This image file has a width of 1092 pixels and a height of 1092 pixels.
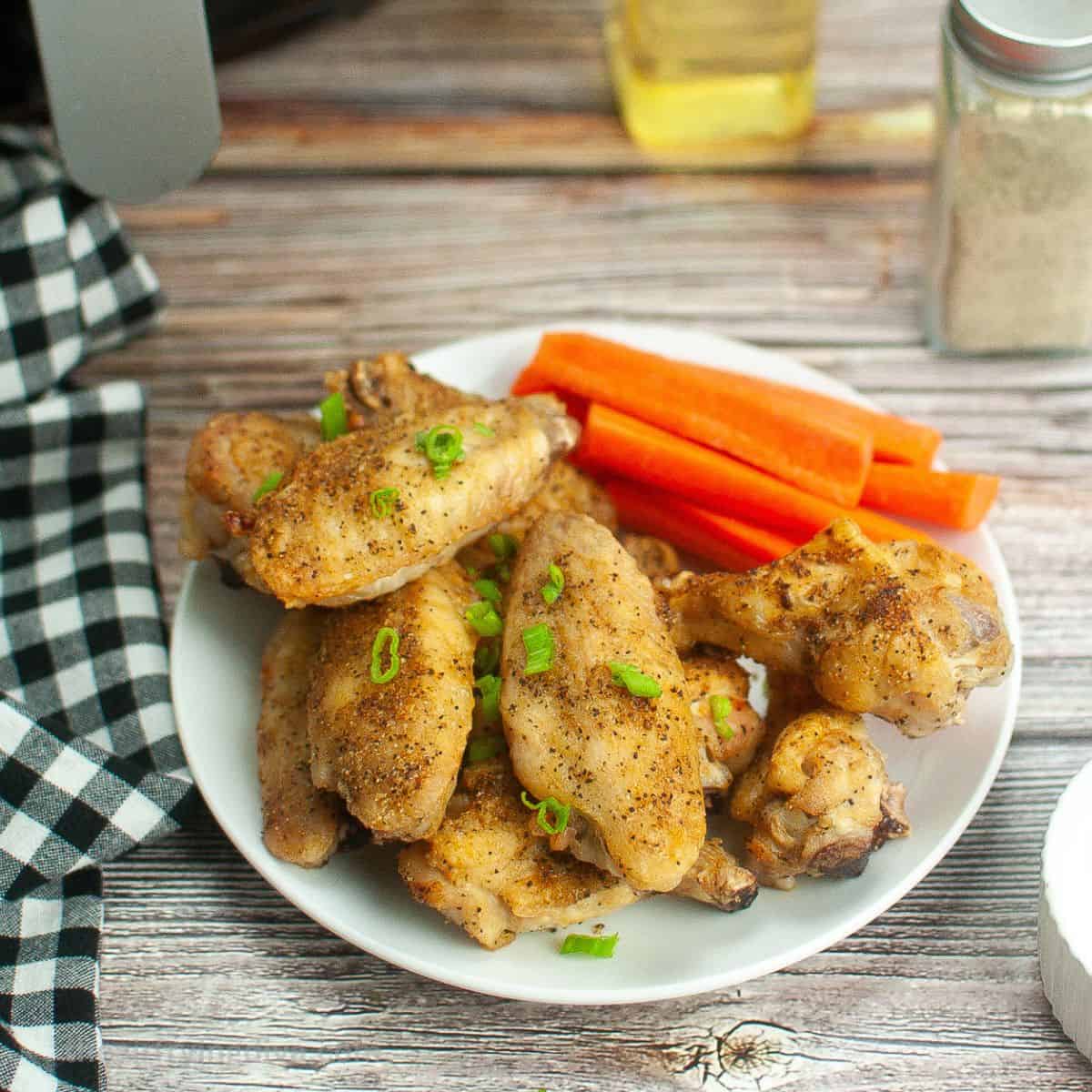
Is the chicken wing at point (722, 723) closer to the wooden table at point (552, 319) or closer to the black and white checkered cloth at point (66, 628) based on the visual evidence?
the wooden table at point (552, 319)

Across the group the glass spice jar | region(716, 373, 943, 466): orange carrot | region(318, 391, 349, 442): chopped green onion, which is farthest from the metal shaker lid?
region(318, 391, 349, 442): chopped green onion

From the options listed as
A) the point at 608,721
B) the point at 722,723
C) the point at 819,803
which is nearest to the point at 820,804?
the point at 819,803

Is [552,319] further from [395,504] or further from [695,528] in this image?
[395,504]

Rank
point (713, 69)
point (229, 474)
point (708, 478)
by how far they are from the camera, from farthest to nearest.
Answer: point (713, 69)
point (708, 478)
point (229, 474)

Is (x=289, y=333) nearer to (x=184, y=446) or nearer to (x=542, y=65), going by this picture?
(x=184, y=446)

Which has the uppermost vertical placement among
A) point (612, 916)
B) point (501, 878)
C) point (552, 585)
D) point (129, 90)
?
point (129, 90)
